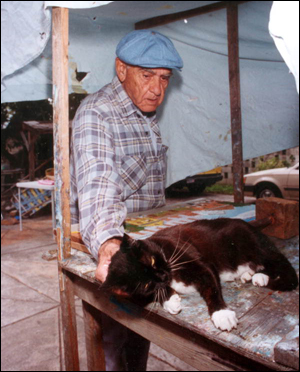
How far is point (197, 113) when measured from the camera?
1371 millimetres

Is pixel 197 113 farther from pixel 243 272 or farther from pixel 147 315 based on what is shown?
pixel 147 315

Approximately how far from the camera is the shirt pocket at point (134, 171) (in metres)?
1.26

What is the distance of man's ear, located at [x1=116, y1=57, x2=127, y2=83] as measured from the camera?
49.5 inches

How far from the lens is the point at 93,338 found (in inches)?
75.1

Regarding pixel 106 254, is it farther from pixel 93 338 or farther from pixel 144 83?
pixel 93 338

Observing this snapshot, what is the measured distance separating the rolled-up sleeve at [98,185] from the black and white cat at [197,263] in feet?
0.33

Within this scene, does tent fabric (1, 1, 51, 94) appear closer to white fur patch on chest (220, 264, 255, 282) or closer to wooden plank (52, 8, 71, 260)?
wooden plank (52, 8, 71, 260)

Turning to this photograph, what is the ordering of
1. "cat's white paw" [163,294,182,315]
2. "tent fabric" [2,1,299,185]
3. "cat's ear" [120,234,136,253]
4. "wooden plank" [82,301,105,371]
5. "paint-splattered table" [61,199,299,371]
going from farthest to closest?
"wooden plank" [82,301,105,371]
"tent fabric" [2,1,299,185]
"cat's ear" [120,234,136,253]
"cat's white paw" [163,294,182,315]
"paint-splattered table" [61,199,299,371]

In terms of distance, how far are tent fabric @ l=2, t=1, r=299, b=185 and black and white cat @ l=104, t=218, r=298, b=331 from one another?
0.29 m

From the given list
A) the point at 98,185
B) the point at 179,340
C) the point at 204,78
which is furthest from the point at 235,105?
the point at 179,340

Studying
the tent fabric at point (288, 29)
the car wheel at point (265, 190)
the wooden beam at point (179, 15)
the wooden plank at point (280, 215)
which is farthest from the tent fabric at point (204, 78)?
the tent fabric at point (288, 29)

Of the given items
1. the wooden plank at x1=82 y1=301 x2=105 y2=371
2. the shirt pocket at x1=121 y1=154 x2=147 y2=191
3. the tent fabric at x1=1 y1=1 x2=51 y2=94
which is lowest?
the wooden plank at x1=82 y1=301 x2=105 y2=371

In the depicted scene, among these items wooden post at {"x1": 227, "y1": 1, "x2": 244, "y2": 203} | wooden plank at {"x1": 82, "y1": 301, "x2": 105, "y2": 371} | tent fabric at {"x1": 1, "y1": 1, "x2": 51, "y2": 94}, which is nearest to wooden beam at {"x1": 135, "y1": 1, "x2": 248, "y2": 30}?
wooden post at {"x1": 227, "y1": 1, "x2": 244, "y2": 203}

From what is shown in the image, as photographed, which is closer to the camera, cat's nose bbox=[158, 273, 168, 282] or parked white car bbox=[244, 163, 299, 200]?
cat's nose bbox=[158, 273, 168, 282]
